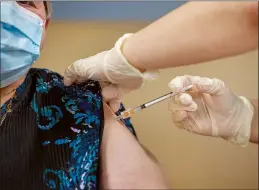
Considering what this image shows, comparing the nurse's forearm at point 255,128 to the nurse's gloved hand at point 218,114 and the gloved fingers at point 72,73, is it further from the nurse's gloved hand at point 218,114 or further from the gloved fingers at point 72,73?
the gloved fingers at point 72,73

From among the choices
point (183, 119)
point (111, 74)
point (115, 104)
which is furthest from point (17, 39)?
point (183, 119)

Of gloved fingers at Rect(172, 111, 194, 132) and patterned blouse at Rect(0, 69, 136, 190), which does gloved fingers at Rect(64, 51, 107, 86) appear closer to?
patterned blouse at Rect(0, 69, 136, 190)

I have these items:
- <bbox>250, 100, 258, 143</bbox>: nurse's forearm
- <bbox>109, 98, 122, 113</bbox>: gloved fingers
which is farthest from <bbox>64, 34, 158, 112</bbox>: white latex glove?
<bbox>250, 100, 258, 143</bbox>: nurse's forearm

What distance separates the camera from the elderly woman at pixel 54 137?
0.92 meters

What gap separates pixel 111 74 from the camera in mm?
929

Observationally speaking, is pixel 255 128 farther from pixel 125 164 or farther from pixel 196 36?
pixel 196 36

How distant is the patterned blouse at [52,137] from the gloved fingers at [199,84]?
0.72 feet

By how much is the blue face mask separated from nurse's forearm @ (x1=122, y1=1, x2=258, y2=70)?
0.28 meters

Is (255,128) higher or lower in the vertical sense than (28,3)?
lower

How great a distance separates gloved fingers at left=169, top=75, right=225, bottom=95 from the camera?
1004 millimetres

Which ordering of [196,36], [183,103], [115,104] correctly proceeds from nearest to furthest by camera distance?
[196,36] < [183,103] < [115,104]

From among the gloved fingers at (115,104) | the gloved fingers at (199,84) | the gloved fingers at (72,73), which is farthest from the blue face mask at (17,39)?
the gloved fingers at (199,84)

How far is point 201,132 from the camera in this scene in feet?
3.84

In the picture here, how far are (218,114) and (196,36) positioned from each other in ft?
1.70
